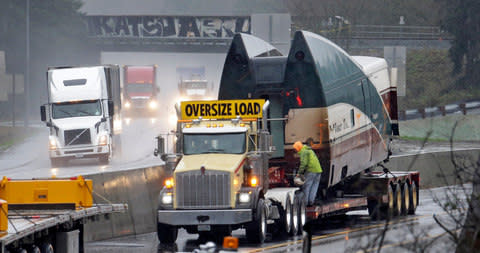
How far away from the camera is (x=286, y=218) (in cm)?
2142

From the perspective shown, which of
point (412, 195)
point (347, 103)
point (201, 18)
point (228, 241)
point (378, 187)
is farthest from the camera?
point (201, 18)

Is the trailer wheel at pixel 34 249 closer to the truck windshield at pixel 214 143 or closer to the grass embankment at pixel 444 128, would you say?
the truck windshield at pixel 214 143

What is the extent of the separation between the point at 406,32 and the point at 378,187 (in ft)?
229

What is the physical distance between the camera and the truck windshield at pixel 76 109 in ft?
132

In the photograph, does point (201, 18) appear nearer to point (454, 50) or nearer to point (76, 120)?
point (454, 50)

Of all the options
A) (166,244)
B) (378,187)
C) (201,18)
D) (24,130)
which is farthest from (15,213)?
(201,18)

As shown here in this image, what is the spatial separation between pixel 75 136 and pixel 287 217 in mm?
21010

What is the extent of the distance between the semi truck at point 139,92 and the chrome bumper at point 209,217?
177 feet

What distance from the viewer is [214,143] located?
832 inches

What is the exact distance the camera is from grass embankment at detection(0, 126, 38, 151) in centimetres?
5944

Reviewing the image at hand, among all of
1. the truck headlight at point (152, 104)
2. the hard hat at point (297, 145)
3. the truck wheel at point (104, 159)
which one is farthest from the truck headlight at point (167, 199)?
the truck headlight at point (152, 104)

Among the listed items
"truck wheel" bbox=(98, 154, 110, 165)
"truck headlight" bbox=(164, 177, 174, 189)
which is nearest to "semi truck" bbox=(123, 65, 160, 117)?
"truck wheel" bbox=(98, 154, 110, 165)

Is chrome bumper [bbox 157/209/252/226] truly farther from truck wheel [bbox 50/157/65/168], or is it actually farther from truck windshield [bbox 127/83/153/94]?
truck windshield [bbox 127/83/153/94]

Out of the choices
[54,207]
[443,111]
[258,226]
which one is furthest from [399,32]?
[54,207]
